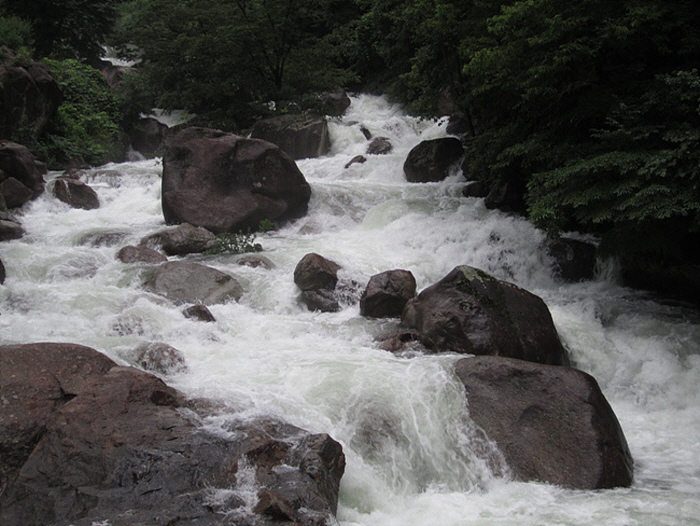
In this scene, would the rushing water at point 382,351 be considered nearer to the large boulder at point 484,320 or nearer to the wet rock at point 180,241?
the wet rock at point 180,241

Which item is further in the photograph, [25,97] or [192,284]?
[25,97]

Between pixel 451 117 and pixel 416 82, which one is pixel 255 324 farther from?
pixel 451 117

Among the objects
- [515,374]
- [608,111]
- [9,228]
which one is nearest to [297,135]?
[9,228]

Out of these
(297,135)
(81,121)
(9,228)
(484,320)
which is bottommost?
(9,228)

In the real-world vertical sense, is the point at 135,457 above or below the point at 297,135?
below

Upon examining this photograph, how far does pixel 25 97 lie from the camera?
571 inches

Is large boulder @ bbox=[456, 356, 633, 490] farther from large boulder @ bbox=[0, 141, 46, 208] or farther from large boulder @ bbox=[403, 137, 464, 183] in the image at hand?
large boulder @ bbox=[0, 141, 46, 208]

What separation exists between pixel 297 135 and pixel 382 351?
12795mm

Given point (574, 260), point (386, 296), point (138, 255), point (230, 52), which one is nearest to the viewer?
point (386, 296)

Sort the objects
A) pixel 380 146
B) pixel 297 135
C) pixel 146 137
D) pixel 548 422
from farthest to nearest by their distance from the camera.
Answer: pixel 146 137 < pixel 380 146 < pixel 297 135 < pixel 548 422

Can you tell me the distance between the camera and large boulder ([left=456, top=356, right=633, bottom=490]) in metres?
5.13

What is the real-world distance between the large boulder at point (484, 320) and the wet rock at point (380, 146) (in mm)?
11278

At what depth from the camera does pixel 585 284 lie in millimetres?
9828

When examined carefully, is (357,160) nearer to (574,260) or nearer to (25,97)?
(574,260)
